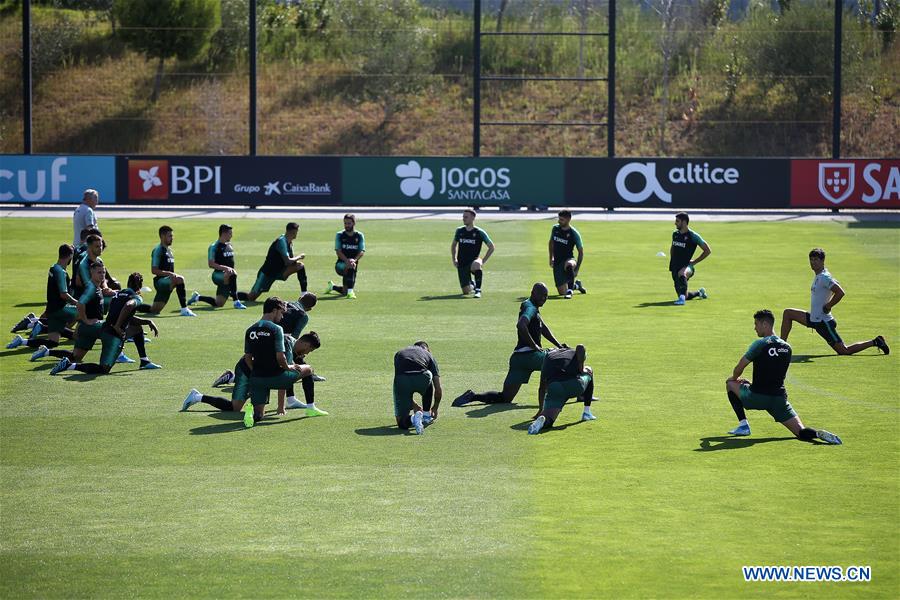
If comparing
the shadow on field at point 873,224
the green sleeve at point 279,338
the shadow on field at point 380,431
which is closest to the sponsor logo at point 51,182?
the shadow on field at point 873,224

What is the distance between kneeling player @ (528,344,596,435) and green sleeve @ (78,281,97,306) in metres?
7.76

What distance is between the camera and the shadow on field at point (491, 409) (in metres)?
16.9

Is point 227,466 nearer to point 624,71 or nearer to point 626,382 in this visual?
point 626,382

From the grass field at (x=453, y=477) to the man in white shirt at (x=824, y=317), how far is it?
0.27 m

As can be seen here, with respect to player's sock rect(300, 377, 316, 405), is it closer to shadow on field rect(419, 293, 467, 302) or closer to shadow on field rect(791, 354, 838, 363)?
shadow on field rect(791, 354, 838, 363)

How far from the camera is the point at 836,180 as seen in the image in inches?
1761

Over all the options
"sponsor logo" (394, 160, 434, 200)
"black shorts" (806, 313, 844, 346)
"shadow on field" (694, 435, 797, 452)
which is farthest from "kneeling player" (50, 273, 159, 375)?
"sponsor logo" (394, 160, 434, 200)

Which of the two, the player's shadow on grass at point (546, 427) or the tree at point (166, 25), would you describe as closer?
the player's shadow on grass at point (546, 427)

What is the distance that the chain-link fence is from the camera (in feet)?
179

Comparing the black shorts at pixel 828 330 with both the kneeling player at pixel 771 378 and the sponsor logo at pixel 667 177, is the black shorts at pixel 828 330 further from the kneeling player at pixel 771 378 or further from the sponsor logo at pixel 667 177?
the sponsor logo at pixel 667 177

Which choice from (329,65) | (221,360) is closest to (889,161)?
(329,65)

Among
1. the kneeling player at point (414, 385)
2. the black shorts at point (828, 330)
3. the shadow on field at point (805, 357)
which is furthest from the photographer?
the black shorts at point (828, 330)

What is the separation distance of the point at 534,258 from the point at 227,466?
19678mm

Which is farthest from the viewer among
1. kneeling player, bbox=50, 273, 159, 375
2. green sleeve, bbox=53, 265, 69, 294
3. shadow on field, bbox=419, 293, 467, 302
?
shadow on field, bbox=419, 293, 467, 302
